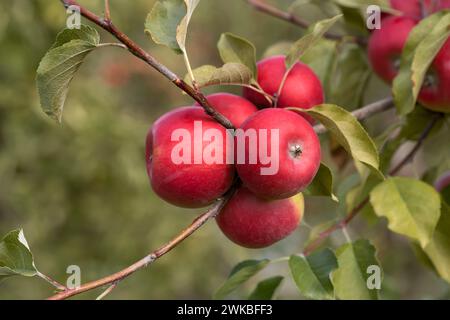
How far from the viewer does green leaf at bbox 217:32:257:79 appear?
706mm

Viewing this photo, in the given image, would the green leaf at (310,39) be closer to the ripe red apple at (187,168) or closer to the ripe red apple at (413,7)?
the ripe red apple at (187,168)

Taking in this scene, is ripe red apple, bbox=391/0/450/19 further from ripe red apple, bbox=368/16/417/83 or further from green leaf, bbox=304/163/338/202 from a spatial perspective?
green leaf, bbox=304/163/338/202

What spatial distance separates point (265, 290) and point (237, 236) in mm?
205

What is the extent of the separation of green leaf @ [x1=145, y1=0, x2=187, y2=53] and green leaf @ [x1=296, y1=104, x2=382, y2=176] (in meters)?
0.15

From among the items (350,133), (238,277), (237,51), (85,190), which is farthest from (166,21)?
(85,190)

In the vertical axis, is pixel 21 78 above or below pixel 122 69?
below

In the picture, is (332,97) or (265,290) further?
(332,97)

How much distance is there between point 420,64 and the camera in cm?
72

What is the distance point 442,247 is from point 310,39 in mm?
308

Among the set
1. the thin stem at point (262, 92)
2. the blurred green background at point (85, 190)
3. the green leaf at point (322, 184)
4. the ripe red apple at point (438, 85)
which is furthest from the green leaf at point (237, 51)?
the blurred green background at point (85, 190)

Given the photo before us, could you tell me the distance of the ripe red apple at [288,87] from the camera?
0.71m

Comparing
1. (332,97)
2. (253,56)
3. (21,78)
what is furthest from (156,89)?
(253,56)

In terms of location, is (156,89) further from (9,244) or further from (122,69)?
(9,244)

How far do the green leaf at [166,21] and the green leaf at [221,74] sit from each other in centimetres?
3
